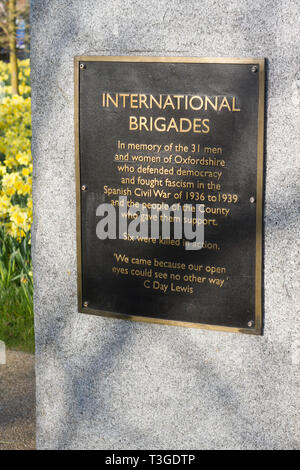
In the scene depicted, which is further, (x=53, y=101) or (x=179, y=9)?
(x=53, y=101)

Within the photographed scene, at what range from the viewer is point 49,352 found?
293 centimetres

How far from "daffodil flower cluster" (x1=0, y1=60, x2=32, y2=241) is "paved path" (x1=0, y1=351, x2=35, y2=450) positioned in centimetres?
93

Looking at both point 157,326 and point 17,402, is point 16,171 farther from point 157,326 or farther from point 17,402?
point 157,326

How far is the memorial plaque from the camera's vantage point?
2.45 meters

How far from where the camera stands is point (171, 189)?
259cm

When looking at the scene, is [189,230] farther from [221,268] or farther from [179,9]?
[179,9]

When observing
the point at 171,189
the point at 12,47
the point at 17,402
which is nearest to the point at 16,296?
the point at 17,402

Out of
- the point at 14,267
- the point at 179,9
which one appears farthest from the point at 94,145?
the point at 14,267

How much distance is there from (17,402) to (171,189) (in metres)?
1.64

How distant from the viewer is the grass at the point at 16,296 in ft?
14.0

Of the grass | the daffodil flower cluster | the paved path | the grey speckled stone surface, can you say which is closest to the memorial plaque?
the grey speckled stone surface

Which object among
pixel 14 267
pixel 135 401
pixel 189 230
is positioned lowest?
pixel 135 401

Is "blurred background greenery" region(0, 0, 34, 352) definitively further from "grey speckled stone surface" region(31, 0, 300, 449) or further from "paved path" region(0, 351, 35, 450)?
"grey speckled stone surface" region(31, 0, 300, 449)

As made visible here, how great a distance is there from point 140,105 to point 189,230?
21.0 inches
